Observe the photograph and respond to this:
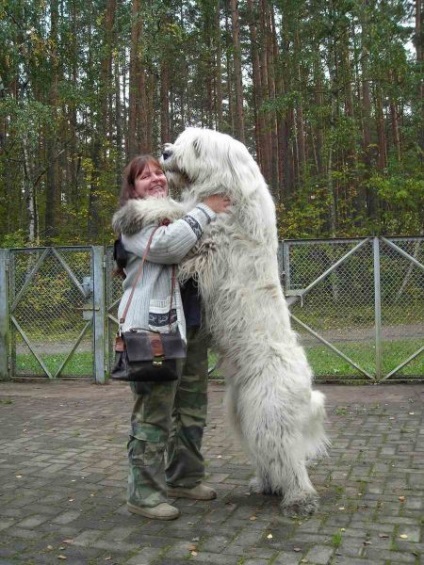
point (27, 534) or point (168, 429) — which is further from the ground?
point (168, 429)

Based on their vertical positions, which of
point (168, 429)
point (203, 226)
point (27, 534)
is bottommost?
point (27, 534)

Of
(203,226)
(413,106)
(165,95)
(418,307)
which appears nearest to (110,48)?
(165,95)

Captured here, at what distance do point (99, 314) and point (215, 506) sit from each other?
17.2 feet

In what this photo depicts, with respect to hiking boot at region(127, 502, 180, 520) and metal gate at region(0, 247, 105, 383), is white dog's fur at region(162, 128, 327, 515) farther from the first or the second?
metal gate at region(0, 247, 105, 383)

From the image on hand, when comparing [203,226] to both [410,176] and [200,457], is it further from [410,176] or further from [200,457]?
[410,176]

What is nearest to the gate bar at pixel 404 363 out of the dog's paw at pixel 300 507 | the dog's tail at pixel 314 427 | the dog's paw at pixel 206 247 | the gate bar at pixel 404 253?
the gate bar at pixel 404 253

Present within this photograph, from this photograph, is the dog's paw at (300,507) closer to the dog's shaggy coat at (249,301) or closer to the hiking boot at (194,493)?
the dog's shaggy coat at (249,301)

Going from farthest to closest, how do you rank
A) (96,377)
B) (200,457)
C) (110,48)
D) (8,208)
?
(8,208) → (110,48) → (96,377) → (200,457)

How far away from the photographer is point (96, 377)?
9008 mm

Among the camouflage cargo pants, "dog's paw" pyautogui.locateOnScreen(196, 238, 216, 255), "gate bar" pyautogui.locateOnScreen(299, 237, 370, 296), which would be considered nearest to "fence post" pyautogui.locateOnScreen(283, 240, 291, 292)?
"gate bar" pyautogui.locateOnScreen(299, 237, 370, 296)

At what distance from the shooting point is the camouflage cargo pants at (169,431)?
3.72 m

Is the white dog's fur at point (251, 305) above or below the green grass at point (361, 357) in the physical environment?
above

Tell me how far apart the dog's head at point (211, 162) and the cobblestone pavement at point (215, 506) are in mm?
1607

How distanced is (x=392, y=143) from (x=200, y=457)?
26002 mm
